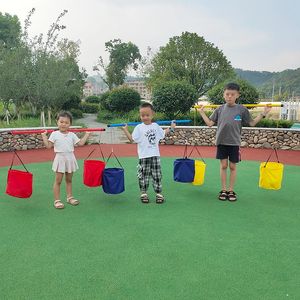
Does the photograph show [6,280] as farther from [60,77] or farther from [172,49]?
[172,49]

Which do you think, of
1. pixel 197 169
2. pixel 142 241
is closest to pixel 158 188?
pixel 197 169

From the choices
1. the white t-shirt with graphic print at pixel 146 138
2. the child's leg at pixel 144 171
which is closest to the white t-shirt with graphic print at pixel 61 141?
the white t-shirt with graphic print at pixel 146 138

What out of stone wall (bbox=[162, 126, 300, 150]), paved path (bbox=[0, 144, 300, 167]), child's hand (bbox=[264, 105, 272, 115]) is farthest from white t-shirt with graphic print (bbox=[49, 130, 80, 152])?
stone wall (bbox=[162, 126, 300, 150])

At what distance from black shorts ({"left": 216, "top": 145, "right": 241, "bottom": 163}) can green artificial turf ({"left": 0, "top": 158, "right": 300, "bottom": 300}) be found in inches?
22.2

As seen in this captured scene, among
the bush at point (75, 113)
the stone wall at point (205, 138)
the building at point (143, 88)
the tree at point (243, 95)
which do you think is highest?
the building at point (143, 88)

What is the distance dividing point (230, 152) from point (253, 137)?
533 centimetres

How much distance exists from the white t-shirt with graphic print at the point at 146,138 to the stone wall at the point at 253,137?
5.13 meters

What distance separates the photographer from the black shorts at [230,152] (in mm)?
4293

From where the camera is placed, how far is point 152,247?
2.95 meters

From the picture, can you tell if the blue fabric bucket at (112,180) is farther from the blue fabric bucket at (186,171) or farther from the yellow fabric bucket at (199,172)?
the yellow fabric bucket at (199,172)

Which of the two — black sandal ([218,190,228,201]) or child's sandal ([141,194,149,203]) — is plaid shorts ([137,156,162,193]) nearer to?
child's sandal ([141,194,149,203])

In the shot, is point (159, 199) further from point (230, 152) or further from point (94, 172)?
point (230, 152)

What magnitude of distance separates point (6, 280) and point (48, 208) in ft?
5.40

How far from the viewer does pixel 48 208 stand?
4.02 metres
